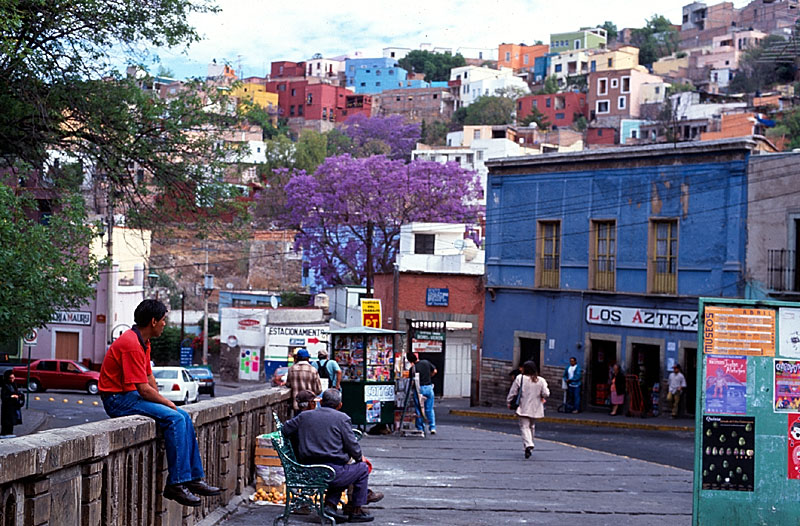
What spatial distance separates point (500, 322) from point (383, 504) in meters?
25.4

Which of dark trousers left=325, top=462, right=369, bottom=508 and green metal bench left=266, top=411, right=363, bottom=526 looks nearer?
green metal bench left=266, top=411, right=363, bottom=526

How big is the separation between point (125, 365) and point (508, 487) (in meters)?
7.91

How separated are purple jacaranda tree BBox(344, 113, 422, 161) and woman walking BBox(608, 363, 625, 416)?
67.4 metres

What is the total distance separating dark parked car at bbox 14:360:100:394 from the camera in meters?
43.3

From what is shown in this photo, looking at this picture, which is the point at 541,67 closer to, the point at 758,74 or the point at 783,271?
the point at 758,74

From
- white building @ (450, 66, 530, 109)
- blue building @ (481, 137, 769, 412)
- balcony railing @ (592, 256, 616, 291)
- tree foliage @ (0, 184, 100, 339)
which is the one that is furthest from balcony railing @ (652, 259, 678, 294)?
white building @ (450, 66, 530, 109)

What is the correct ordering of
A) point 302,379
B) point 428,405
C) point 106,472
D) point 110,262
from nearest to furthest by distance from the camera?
1. point 106,472
2. point 302,379
3. point 428,405
4. point 110,262

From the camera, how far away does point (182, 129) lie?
2122 centimetres

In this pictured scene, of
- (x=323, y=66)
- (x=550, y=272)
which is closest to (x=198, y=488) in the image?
(x=550, y=272)

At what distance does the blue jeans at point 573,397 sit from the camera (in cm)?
3338

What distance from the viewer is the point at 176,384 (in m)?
35.3

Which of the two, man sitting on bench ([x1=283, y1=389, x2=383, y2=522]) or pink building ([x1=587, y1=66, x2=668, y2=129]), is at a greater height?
pink building ([x1=587, y1=66, x2=668, y2=129])

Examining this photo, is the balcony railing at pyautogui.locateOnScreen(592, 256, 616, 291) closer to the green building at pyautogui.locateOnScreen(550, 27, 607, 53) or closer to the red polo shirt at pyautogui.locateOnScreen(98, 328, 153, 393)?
the red polo shirt at pyautogui.locateOnScreen(98, 328, 153, 393)

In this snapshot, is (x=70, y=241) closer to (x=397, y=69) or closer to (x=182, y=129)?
(x=182, y=129)
